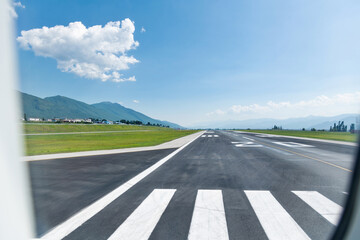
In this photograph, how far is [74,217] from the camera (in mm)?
3471

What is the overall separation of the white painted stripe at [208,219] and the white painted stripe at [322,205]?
1937 mm

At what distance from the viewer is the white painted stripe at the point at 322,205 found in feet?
11.2

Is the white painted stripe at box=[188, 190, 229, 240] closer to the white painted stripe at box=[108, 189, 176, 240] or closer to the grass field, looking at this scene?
the white painted stripe at box=[108, 189, 176, 240]

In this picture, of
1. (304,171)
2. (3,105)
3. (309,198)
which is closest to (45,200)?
(3,105)

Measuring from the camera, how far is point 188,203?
4.08 m

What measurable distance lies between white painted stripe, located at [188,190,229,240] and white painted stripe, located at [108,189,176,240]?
0.71m

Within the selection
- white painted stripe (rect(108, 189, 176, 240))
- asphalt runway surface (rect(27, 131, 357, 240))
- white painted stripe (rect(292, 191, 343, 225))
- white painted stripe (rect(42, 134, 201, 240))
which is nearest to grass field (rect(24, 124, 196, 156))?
asphalt runway surface (rect(27, 131, 357, 240))

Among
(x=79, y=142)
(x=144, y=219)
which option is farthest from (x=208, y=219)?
(x=79, y=142)

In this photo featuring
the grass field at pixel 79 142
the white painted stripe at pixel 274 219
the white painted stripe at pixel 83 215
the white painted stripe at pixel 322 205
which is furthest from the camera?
the grass field at pixel 79 142

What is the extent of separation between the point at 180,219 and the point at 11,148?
113 inches

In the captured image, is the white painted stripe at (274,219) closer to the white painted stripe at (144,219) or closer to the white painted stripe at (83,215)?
the white painted stripe at (144,219)

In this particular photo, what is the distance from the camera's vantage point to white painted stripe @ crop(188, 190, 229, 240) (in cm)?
278

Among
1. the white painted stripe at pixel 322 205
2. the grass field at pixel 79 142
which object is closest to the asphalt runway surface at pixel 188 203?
the white painted stripe at pixel 322 205

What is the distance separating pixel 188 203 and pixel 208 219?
857 millimetres
